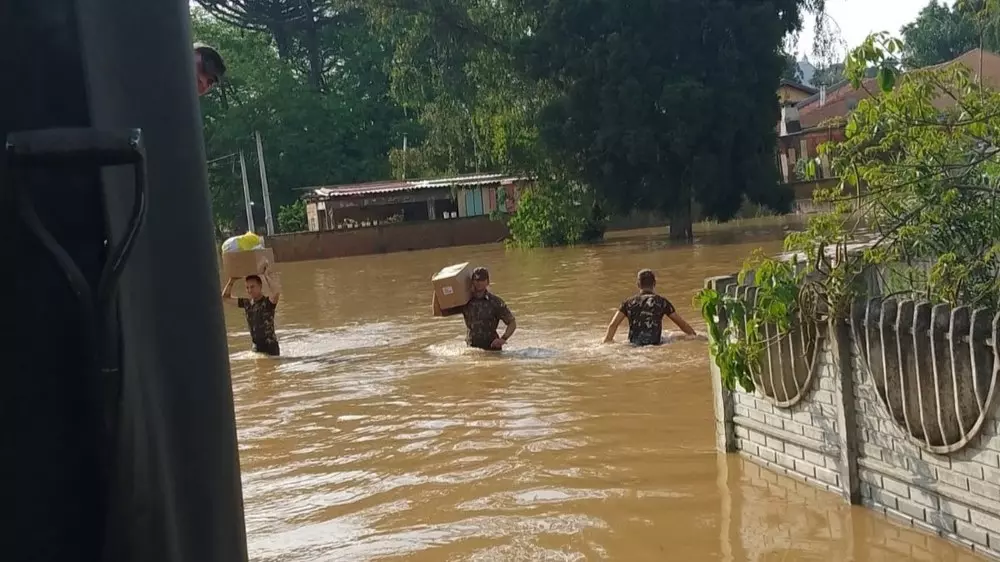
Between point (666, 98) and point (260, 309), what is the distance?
1671 centimetres

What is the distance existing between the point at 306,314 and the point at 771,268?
13751mm

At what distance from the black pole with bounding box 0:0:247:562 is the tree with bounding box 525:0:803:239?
25.9 meters

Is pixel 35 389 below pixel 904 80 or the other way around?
below

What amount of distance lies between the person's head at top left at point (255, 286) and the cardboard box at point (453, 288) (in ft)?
6.83

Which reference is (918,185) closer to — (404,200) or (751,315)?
(751,315)

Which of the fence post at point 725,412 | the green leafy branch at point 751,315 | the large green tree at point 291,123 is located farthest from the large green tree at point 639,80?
the green leafy branch at point 751,315

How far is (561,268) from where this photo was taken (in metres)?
23.2

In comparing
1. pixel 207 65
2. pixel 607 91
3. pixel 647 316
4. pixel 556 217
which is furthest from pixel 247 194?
pixel 207 65

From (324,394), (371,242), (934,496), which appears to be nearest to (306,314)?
(324,394)

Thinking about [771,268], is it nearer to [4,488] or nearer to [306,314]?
[4,488]

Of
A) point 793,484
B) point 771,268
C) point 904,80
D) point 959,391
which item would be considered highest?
point 904,80

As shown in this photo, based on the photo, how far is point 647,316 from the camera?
10430 mm

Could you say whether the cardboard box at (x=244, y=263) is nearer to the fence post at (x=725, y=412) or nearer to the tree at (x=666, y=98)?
the fence post at (x=725, y=412)

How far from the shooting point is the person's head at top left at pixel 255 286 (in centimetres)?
1174
